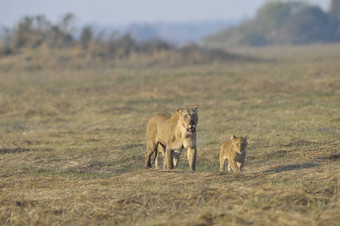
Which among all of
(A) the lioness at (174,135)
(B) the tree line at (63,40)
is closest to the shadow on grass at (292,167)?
(A) the lioness at (174,135)

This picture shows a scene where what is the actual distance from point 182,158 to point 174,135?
211 cm

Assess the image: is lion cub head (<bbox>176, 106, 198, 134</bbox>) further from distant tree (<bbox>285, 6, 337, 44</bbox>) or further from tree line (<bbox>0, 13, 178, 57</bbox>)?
distant tree (<bbox>285, 6, 337, 44</bbox>)

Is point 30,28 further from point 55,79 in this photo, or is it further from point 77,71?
point 55,79

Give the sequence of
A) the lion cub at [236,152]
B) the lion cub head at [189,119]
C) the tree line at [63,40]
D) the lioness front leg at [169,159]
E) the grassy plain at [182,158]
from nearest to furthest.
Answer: the grassy plain at [182,158] < the lion cub head at [189,119] < the lion cub at [236,152] < the lioness front leg at [169,159] < the tree line at [63,40]

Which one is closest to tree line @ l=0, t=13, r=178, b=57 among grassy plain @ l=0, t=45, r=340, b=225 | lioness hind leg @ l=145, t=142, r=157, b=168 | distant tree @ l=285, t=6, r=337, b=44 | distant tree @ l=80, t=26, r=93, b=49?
distant tree @ l=80, t=26, r=93, b=49

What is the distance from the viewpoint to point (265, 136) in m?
13.9

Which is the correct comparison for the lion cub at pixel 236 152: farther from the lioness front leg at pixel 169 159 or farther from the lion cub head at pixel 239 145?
the lioness front leg at pixel 169 159

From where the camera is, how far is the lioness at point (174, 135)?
9688mm

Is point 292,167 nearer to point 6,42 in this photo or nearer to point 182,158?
point 182,158

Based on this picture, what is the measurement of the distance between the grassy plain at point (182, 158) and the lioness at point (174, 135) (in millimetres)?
454

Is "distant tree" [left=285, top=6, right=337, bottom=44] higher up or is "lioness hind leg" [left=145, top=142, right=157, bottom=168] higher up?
"distant tree" [left=285, top=6, right=337, bottom=44]

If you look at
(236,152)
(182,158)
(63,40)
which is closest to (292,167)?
(236,152)

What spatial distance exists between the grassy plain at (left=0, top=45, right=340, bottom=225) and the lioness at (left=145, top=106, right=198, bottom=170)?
0.45 meters

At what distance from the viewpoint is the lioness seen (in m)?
9.69
